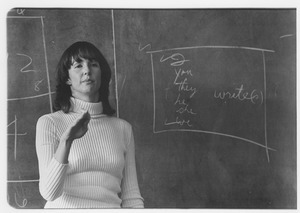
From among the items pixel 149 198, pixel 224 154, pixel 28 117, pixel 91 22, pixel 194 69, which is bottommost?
pixel 149 198

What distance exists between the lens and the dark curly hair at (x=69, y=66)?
1855 mm

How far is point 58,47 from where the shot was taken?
1.87m

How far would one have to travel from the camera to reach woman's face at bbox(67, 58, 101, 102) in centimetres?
185

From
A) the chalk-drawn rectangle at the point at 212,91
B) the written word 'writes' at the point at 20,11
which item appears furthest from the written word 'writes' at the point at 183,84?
the written word 'writes' at the point at 20,11

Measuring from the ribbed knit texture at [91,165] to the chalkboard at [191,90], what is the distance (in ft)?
0.13

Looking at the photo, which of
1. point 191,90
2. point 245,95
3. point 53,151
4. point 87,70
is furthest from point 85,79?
point 245,95

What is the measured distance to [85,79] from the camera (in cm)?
185

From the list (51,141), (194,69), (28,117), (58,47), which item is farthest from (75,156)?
(194,69)

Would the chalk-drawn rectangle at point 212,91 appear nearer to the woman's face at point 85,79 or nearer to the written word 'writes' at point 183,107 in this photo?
the written word 'writes' at point 183,107

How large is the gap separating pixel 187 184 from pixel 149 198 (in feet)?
0.46

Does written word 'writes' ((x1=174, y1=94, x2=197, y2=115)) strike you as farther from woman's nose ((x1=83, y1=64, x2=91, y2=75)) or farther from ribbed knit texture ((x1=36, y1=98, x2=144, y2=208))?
woman's nose ((x1=83, y1=64, x2=91, y2=75))

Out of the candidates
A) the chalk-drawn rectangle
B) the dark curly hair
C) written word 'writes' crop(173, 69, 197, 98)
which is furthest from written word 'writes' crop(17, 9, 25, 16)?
written word 'writes' crop(173, 69, 197, 98)

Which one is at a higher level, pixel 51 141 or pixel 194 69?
pixel 194 69
